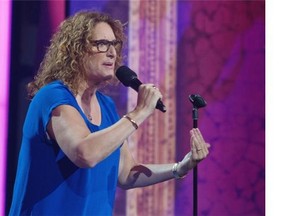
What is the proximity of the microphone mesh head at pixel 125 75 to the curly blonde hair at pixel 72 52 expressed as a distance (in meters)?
0.10

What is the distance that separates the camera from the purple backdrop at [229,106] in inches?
95.2

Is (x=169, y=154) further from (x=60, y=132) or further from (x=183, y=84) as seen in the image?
(x=60, y=132)

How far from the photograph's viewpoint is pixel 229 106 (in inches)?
95.7

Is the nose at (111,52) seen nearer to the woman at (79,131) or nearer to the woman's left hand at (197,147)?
the woman at (79,131)

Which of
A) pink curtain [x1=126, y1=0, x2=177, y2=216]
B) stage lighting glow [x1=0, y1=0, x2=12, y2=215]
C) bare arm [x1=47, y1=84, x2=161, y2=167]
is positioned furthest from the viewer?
pink curtain [x1=126, y1=0, x2=177, y2=216]

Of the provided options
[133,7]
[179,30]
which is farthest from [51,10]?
[179,30]

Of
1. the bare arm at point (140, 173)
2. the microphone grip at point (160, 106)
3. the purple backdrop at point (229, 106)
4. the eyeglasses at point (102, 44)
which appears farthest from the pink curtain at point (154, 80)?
the microphone grip at point (160, 106)

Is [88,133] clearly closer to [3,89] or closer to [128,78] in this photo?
[128,78]

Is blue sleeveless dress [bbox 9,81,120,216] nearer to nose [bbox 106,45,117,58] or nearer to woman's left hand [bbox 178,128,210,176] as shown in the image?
nose [bbox 106,45,117,58]

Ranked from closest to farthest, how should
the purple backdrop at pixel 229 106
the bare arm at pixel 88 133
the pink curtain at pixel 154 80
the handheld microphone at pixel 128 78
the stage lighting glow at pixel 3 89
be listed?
1. the bare arm at pixel 88 133
2. the handheld microphone at pixel 128 78
3. the stage lighting glow at pixel 3 89
4. the pink curtain at pixel 154 80
5. the purple backdrop at pixel 229 106

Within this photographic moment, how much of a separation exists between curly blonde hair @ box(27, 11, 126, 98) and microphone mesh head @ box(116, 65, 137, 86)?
0.10 meters

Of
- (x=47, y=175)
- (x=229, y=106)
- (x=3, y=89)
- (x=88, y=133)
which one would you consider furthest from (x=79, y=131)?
(x=229, y=106)

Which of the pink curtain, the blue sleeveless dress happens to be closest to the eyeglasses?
the blue sleeveless dress

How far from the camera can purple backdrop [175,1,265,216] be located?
242 centimetres
